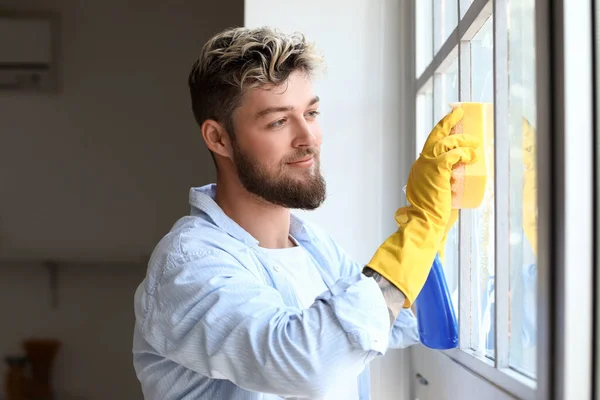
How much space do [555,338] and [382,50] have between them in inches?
41.6

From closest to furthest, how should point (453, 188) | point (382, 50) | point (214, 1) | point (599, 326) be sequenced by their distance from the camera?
point (599, 326), point (453, 188), point (382, 50), point (214, 1)

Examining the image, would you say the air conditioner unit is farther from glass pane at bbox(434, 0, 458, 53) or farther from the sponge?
the sponge

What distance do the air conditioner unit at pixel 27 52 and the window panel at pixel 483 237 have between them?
2713 millimetres

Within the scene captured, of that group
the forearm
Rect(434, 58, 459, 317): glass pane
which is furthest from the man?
Rect(434, 58, 459, 317): glass pane

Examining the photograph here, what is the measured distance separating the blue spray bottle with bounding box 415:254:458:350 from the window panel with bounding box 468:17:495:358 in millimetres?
32

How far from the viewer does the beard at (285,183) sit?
3.93 ft

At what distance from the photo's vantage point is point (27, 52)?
3422 mm

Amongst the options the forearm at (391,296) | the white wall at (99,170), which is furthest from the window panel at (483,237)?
the white wall at (99,170)

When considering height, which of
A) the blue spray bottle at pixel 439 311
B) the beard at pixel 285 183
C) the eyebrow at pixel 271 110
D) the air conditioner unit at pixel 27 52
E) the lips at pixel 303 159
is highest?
the air conditioner unit at pixel 27 52

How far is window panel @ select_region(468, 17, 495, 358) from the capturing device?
1.00 metres

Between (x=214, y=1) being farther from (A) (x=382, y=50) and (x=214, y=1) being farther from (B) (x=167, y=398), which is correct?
(B) (x=167, y=398)

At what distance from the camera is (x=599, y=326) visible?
658 mm

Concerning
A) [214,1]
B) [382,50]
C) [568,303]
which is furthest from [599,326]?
[214,1]

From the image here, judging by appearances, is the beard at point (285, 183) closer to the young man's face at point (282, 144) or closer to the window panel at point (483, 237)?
the young man's face at point (282, 144)
